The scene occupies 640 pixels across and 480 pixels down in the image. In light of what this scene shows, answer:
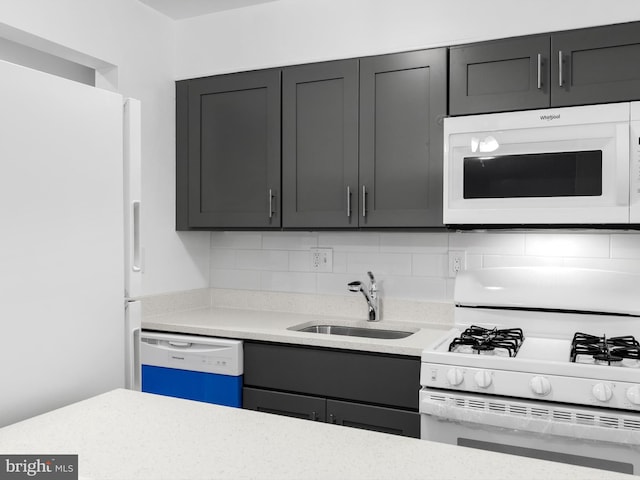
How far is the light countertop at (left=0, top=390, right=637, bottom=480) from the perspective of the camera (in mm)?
993

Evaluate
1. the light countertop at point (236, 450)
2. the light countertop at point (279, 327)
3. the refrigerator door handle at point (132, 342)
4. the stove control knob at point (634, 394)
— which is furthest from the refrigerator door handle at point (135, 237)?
the stove control knob at point (634, 394)

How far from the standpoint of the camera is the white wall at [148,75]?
253 centimetres

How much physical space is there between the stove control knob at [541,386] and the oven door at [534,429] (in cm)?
5

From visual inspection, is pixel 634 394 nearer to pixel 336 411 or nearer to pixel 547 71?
pixel 336 411

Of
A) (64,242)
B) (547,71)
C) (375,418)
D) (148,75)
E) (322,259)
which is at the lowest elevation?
(375,418)

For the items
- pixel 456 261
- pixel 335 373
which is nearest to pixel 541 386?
pixel 335 373

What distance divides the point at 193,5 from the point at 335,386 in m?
2.09

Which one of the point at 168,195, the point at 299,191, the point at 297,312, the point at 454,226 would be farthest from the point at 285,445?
the point at 168,195

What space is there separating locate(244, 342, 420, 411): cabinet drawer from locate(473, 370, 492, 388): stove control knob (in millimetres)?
315

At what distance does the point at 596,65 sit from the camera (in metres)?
2.27

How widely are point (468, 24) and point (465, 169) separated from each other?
0.66 meters

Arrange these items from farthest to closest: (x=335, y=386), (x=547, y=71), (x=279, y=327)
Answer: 1. (x=279, y=327)
2. (x=335, y=386)
3. (x=547, y=71)

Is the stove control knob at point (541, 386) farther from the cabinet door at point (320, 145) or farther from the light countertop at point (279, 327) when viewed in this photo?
the cabinet door at point (320, 145)

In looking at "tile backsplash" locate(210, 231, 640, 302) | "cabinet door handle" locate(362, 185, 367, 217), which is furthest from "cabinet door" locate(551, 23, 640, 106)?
"cabinet door handle" locate(362, 185, 367, 217)
